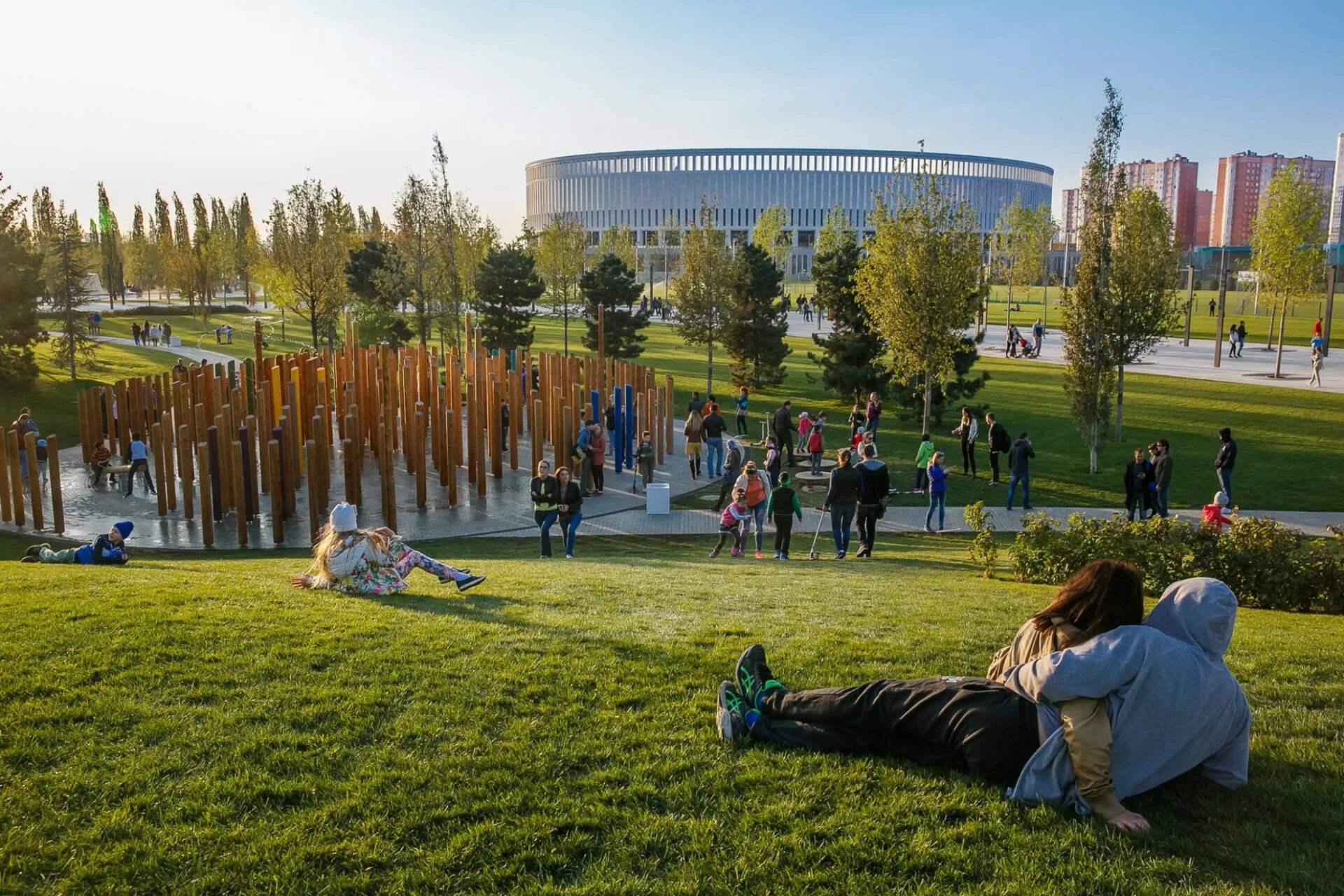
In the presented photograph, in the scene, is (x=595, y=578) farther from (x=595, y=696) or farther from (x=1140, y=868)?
(x=1140, y=868)

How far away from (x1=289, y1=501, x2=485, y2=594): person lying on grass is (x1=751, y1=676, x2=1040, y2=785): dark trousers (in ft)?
14.4

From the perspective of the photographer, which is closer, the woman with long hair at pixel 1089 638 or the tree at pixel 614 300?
the woman with long hair at pixel 1089 638

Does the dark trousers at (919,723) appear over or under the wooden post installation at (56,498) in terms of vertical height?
over

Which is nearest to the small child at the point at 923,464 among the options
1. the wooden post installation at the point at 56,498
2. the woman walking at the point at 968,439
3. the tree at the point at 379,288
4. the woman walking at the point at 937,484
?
the woman walking at the point at 937,484

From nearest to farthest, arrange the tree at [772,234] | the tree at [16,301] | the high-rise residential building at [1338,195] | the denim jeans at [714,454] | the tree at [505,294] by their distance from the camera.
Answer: the denim jeans at [714,454], the tree at [16,301], the tree at [505,294], the tree at [772,234], the high-rise residential building at [1338,195]

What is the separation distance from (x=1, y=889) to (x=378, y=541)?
16.1ft

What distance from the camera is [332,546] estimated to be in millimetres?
8625

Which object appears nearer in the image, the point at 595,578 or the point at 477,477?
the point at 595,578

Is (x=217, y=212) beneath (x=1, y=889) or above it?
above

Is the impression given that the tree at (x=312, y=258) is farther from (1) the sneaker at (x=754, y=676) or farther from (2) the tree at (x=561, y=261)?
(1) the sneaker at (x=754, y=676)

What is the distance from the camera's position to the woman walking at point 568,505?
13344 mm

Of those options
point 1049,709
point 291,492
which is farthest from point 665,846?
point 291,492

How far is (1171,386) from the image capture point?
1318 inches

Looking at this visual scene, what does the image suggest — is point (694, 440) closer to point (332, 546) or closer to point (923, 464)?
point (923, 464)
